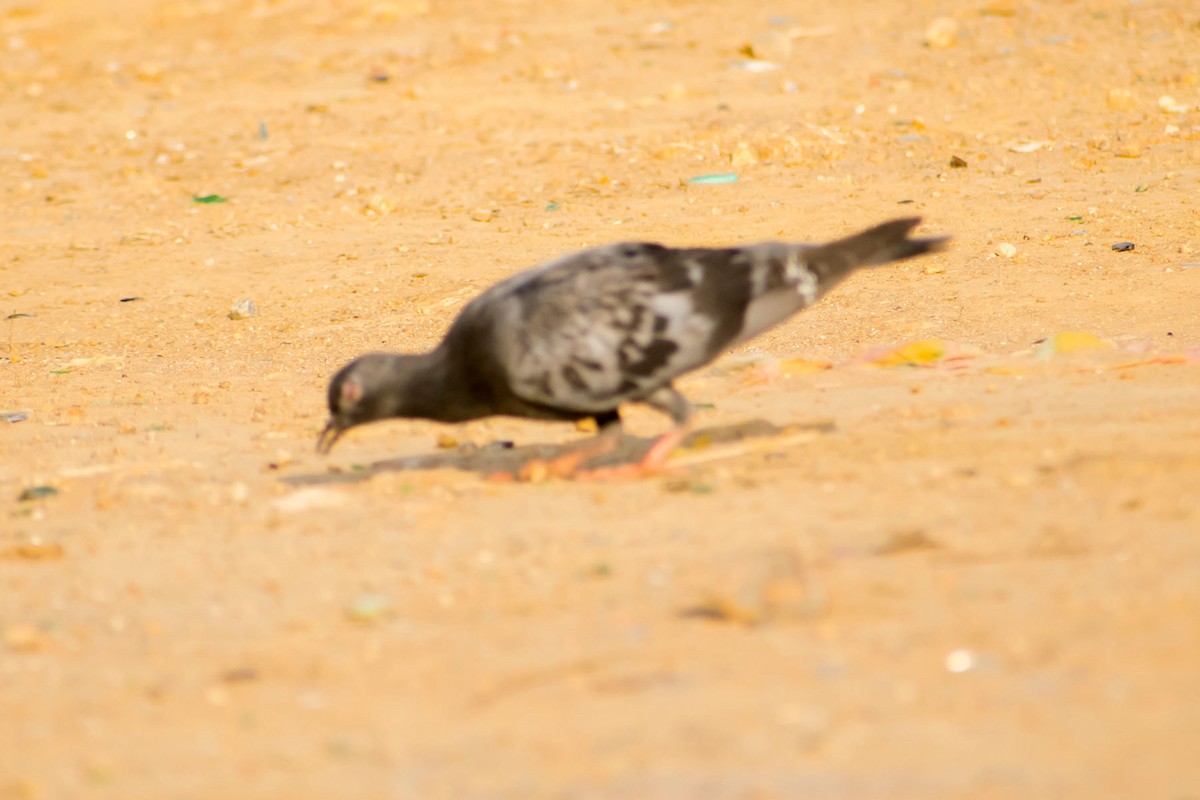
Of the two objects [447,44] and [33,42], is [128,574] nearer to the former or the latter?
[447,44]

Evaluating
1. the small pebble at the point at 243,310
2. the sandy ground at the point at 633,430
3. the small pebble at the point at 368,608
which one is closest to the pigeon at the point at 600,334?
the sandy ground at the point at 633,430

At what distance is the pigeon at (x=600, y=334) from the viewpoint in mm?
6062

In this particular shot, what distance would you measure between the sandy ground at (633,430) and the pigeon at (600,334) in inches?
13.0

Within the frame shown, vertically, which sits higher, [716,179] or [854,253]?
[854,253]

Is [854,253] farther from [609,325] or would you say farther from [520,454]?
[520,454]

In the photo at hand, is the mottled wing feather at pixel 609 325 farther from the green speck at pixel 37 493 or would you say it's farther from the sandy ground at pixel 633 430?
the green speck at pixel 37 493

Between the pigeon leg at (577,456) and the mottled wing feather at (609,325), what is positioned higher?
the mottled wing feather at (609,325)

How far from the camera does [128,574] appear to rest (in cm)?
512

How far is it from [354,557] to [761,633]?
1582 mm

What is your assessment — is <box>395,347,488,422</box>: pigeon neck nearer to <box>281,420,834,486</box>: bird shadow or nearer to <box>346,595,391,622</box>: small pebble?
<box>281,420,834,486</box>: bird shadow

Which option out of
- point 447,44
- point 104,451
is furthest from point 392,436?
point 447,44

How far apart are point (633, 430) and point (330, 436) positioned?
1.52 metres

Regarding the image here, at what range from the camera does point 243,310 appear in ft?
34.0

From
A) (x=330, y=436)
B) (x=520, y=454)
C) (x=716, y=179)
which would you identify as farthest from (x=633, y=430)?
(x=716, y=179)
